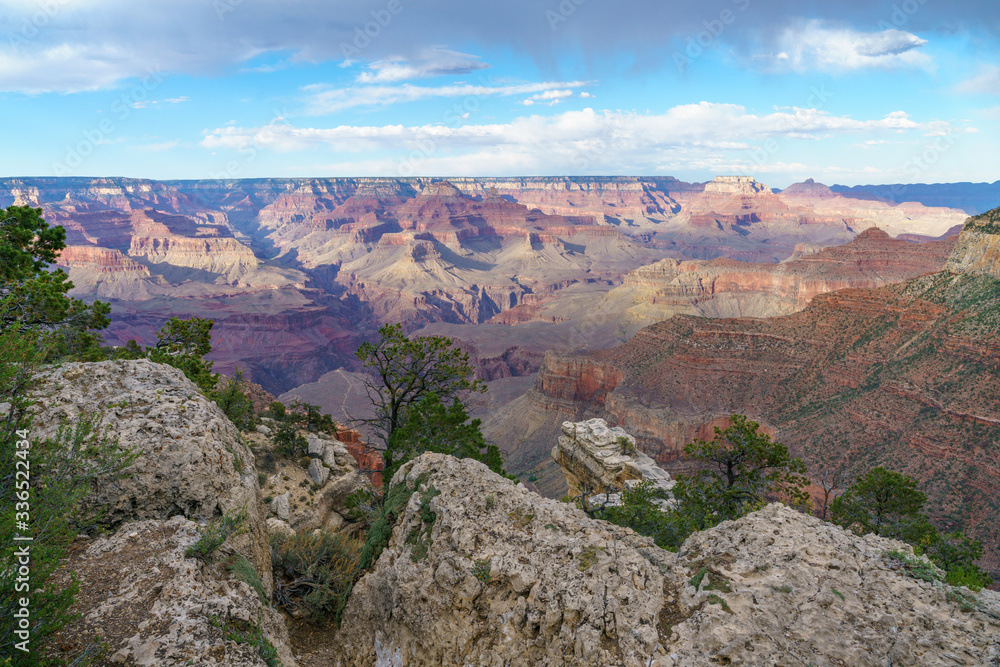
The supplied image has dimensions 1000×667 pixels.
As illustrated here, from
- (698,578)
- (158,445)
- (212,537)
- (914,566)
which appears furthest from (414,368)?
(914,566)

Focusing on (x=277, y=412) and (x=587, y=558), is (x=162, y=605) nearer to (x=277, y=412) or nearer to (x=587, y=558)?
(x=587, y=558)

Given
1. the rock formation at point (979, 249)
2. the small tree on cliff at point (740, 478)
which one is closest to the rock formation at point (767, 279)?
the rock formation at point (979, 249)

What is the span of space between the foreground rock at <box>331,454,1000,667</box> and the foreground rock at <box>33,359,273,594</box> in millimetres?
3204

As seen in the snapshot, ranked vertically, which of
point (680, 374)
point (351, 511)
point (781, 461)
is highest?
point (781, 461)

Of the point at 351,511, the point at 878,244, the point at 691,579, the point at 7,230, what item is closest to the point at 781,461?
the point at 691,579

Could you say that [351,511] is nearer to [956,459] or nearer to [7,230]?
[7,230]

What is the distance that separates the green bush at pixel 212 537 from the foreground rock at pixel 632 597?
2.94m

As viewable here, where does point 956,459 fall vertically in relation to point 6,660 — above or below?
below

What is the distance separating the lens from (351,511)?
18.7 m

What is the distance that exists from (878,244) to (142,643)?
17185cm

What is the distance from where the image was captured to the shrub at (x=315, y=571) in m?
11.3

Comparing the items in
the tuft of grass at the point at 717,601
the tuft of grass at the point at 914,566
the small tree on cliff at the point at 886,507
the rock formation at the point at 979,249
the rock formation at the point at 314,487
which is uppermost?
the rock formation at the point at 979,249

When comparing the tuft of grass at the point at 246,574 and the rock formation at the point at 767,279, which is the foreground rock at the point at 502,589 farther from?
the rock formation at the point at 767,279

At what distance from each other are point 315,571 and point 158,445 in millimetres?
4657
